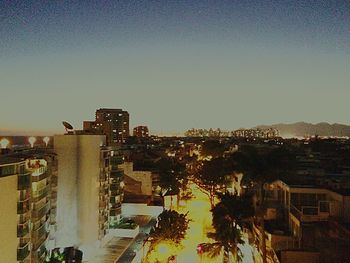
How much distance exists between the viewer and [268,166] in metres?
25.6

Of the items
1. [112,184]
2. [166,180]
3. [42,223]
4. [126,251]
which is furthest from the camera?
[166,180]

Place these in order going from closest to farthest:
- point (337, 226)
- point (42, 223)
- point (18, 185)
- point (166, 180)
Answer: point (18, 185) → point (337, 226) → point (42, 223) → point (166, 180)

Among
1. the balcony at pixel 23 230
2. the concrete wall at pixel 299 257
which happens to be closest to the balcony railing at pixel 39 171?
the balcony at pixel 23 230

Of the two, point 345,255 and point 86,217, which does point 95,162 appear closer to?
point 86,217

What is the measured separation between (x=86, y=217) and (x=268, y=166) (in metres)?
20.9

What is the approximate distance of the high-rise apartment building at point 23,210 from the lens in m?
20.4

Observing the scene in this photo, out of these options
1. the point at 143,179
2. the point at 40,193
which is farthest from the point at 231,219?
the point at 143,179

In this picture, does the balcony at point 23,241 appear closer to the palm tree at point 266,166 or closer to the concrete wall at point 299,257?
the palm tree at point 266,166

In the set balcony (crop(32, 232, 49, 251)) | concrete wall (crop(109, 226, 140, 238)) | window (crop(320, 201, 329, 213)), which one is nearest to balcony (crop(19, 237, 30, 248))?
balcony (crop(32, 232, 49, 251))

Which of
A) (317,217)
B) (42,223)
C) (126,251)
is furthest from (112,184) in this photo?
(317,217)

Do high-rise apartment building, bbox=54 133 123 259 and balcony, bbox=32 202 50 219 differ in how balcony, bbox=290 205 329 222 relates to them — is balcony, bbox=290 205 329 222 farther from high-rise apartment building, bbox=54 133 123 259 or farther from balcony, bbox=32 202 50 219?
high-rise apartment building, bbox=54 133 123 259

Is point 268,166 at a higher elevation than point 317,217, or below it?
higher

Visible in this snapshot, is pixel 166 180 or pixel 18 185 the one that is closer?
pixel 18 185

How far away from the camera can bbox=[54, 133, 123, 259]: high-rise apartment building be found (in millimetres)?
34188
